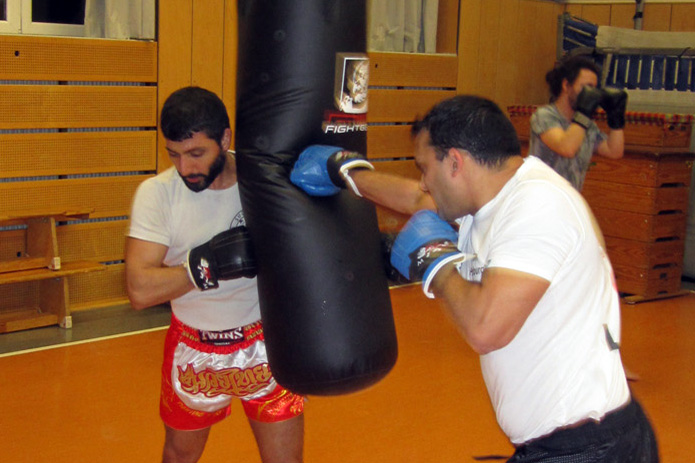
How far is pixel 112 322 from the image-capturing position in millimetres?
4957

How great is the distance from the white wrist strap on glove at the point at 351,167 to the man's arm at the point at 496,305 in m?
0.48

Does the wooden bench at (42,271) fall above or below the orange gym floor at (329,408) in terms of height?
above

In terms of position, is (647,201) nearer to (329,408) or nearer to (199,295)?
(329,408)

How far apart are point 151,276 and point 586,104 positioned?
2735 millimetres

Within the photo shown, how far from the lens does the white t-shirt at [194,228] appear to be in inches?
91.0

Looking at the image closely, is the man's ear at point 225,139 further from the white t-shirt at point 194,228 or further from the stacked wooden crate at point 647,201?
the stacked wooden crate at point 647,201

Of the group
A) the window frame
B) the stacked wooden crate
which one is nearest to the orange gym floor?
the stacked wooden crate

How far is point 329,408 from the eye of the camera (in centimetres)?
384

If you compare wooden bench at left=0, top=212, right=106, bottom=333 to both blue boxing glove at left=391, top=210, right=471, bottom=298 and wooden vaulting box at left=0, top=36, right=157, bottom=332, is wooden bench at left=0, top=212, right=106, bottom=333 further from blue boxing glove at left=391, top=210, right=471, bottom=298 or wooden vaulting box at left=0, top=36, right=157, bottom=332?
blue boxing glove at left=391, top=210, right=471, bottom=298

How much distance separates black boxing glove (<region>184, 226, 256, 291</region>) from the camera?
7.08 ft

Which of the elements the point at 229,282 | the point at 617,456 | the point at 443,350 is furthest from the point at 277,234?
the point at 443,350

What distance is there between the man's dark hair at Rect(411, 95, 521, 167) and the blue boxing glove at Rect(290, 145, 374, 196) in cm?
31

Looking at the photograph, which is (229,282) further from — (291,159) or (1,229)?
(1,229)

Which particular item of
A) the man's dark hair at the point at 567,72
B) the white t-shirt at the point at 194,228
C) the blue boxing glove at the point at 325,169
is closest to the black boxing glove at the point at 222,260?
the white t-shirt at the point at 194,228
